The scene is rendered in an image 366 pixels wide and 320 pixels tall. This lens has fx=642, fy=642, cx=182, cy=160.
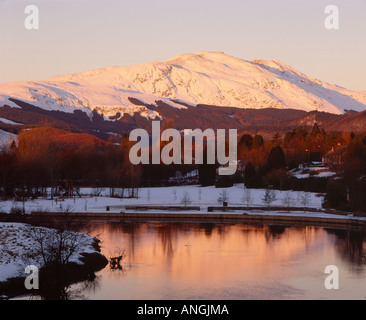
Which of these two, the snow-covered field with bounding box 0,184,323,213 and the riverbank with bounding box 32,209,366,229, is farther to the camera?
the snow-covered field with bounding box 0,184,323,213

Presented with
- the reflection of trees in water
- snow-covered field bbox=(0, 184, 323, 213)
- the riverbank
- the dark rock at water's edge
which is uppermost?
snow-covered field bbox=(0, 184, 323, 213)

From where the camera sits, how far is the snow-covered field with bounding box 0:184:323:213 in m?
57.5

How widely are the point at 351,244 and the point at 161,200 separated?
33249mm

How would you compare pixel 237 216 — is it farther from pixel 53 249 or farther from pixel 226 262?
pixel 53 249

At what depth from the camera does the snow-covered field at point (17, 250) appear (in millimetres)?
27914

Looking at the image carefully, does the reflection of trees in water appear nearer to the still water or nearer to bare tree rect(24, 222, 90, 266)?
the still water

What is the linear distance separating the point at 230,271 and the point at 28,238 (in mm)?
10191

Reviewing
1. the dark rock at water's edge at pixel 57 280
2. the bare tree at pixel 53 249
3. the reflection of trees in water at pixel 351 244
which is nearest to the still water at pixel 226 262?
the reflection of trees in water at pixel 351 244

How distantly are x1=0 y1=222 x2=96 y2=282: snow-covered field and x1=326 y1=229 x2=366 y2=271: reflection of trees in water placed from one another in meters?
13.7

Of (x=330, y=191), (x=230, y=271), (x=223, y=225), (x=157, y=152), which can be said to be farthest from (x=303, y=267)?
(x=157, y=152)

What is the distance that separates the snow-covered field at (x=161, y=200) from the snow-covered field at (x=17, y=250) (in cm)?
1845

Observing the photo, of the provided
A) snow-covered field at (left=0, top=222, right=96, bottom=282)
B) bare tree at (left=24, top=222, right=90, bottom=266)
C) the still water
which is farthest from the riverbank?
bare tree at (left=24, top=222, right=90, bottom=266)

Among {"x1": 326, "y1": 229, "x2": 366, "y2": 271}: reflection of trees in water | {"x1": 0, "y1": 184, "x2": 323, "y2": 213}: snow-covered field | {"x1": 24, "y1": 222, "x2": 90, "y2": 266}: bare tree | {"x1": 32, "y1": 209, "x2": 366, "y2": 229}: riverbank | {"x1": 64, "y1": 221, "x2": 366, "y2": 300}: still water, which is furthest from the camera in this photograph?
{"x1": 0, "y1": 184, "x2": 323, "y2": 213}: snow-covered field
